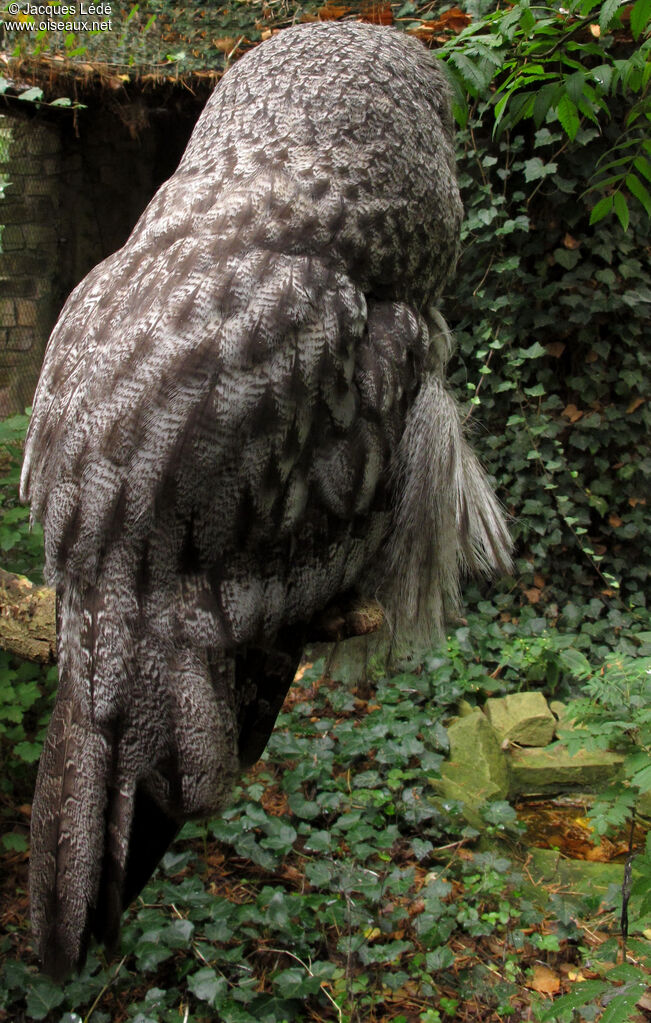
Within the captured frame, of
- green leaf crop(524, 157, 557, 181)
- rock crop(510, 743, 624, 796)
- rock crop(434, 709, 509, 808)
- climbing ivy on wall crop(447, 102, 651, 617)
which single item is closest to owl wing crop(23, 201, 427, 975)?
rock crop(434, 709, 509, 808)

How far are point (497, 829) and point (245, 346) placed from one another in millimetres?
1997

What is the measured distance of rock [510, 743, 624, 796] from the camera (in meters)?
2.89

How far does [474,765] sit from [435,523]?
5.31 ft

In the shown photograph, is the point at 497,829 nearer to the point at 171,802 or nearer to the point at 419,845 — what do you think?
the point at 419,845

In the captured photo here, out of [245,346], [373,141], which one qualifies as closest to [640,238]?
[373,141]

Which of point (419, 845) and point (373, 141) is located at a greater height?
point (373, 141)

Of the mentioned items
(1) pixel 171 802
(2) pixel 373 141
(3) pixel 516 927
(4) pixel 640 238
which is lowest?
(3) pixel 516 927

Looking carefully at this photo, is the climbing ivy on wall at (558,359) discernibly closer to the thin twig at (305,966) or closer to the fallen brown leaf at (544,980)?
the fallen brown leaf at (544,980)

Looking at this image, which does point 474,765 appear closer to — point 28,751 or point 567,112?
point 28,751

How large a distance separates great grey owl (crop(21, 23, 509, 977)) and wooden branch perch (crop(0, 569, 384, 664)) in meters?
0.10

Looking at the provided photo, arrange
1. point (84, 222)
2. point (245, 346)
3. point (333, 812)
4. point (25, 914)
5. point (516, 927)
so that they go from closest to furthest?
point (245, 346) → point (25, 914) → point (516, 927) → point (333, 812) → point (84, 222)

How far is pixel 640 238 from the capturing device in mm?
3299

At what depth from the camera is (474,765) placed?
8.93 ft

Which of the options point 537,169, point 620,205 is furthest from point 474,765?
point 537,169
